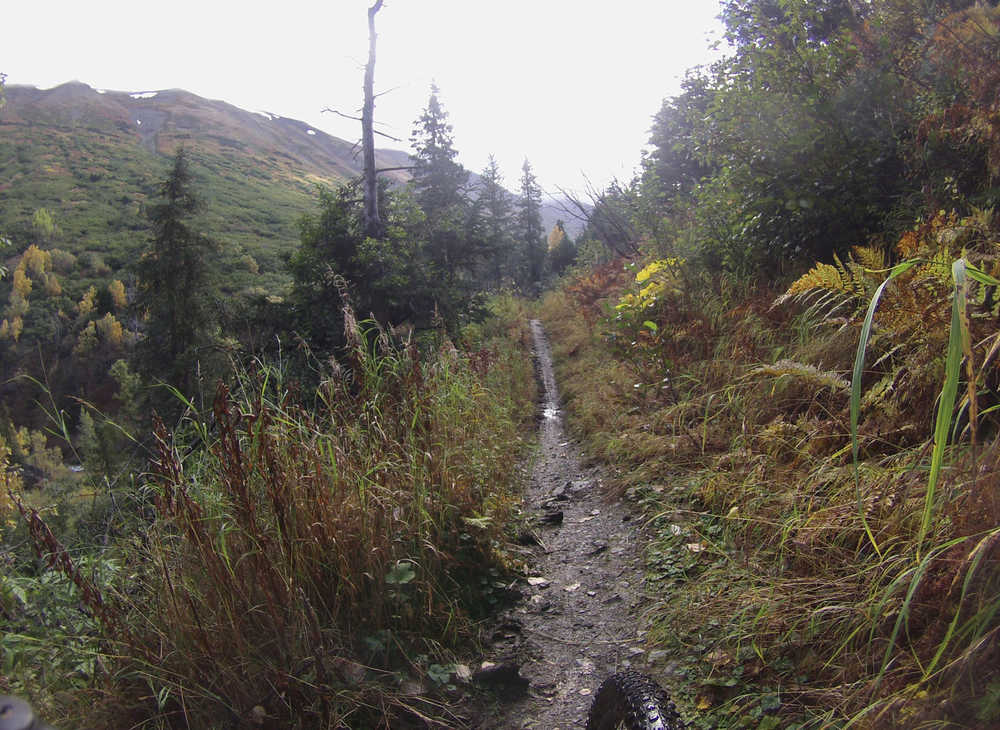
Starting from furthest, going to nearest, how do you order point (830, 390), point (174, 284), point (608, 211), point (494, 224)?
point (494, 224) < point (174, 284) < point (608, 211) < point (830, 390)

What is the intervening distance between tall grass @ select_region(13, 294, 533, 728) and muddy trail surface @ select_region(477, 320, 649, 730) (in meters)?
0.26

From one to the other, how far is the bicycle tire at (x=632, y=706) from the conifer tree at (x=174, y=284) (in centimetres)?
1582

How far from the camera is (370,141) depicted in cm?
1334

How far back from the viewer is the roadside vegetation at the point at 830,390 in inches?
67.5

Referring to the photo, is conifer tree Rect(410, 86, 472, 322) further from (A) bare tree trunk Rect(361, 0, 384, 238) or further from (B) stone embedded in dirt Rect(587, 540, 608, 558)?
(B) stone embedded in dirt Rect(587, 540, 608, 558)

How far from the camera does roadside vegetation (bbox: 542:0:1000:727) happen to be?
5.63 ft

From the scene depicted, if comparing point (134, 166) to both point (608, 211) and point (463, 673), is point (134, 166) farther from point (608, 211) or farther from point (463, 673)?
point (463, 673)

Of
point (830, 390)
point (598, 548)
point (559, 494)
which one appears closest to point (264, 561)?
point (598, 548)

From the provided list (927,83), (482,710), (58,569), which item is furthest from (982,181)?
(58,569)

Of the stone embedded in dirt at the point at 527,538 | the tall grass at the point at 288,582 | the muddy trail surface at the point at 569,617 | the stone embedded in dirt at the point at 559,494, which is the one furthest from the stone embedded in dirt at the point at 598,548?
the stone embedded in dirt at the point at 559,494

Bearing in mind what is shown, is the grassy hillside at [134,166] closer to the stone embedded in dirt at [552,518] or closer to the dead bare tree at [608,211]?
the dead bare tree at [608,211]

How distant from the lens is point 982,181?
3.80 meters

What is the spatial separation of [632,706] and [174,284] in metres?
17.9

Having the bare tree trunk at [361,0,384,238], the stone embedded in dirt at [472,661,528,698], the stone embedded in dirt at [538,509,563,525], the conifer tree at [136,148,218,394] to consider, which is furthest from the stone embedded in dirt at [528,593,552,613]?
the conifer tree at [136,148,218,394]
